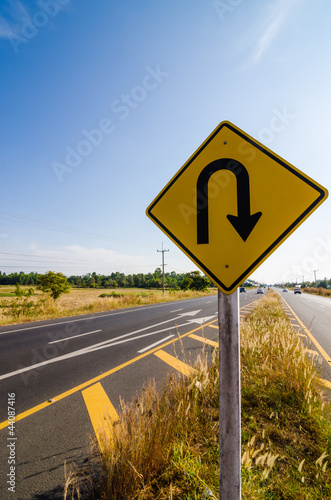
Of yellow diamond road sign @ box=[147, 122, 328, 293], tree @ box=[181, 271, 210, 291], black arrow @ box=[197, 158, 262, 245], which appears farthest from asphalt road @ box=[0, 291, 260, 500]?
tree @ box=[181, 271, 210, 291]

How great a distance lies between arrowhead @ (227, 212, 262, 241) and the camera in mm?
1217

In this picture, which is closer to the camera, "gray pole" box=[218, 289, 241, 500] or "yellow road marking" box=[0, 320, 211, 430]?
"gray pole" box=[218, 289, 241, 500]

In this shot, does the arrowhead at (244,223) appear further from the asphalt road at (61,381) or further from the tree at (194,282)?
the tree at (194,282)

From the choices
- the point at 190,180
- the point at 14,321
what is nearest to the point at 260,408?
the point at 190,180

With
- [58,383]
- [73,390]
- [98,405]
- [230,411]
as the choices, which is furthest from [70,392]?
[230,411]

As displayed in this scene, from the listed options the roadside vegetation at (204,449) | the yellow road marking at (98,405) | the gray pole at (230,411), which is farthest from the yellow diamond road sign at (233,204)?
the yellow road marking at (98,405)

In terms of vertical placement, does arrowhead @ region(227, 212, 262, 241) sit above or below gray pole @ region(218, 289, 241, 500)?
above

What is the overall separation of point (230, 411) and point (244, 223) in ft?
3.16

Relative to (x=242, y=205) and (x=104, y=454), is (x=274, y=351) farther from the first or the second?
(x=242, y=205)

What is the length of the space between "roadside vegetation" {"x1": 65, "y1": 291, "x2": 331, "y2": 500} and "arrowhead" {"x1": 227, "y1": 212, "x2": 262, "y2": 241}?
149 centimetres

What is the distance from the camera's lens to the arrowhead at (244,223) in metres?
1.22

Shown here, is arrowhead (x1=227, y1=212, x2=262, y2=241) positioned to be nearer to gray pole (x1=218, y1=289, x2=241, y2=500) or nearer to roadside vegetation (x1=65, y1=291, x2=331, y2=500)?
gray pole (x1=218, y1=289, x2=241, y2=500)

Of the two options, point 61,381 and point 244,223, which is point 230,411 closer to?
point 244,223

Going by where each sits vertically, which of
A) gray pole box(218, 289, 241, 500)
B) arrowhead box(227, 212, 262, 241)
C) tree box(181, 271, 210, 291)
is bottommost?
tree box(181, 271, 210, 291)
